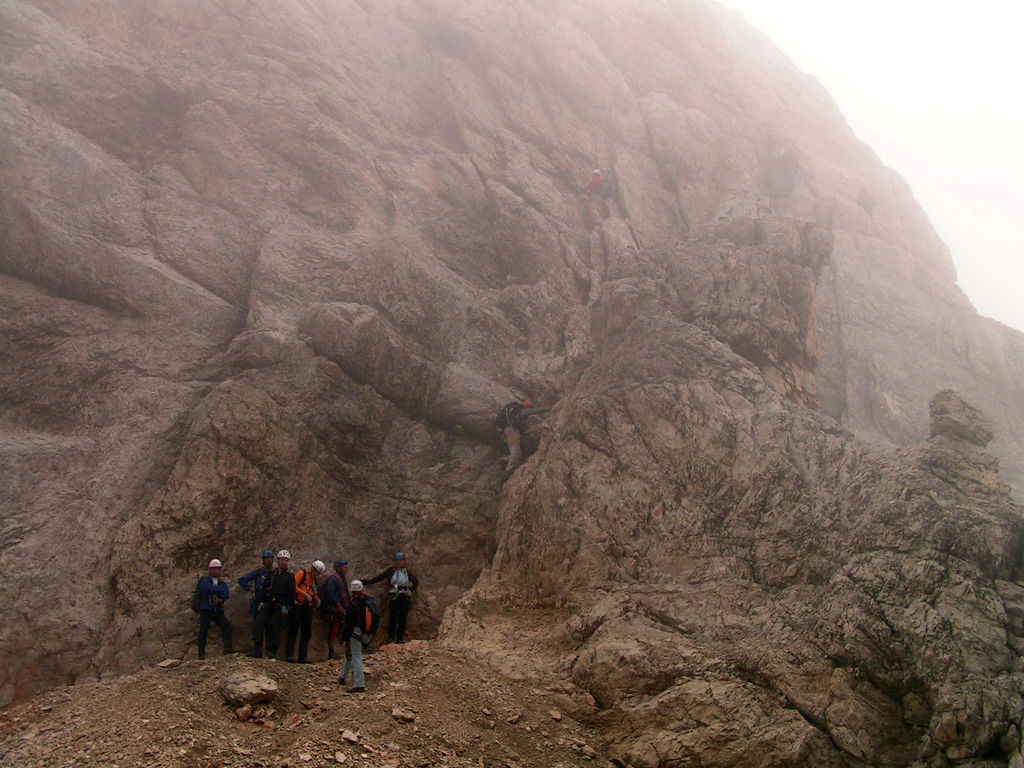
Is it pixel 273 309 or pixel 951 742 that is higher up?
pixel 273 309

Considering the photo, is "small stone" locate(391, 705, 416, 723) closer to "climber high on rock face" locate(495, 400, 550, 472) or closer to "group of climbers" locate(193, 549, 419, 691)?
"group of climbers" locate(193, 549, 419, 691)

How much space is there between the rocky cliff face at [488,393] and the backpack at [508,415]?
0.71 metres

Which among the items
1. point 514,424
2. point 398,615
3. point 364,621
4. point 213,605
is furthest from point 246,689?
point 514,424

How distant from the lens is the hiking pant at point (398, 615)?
15148 millimetres

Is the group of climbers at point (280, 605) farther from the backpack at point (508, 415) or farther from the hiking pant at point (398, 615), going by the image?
the backpack at point (508, 415)

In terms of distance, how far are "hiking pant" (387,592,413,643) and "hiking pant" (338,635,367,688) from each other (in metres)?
2.38

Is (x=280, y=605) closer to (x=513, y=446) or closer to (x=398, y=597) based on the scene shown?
(x=398, y=597)

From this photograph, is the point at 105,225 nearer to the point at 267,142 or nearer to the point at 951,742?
the point at 267,142

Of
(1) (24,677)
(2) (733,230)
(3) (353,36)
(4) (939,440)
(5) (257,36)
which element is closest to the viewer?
(1) (24,677)

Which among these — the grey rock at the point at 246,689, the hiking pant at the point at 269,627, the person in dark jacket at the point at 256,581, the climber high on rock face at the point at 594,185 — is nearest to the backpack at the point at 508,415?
the person in dark jacket at the point at 256,581

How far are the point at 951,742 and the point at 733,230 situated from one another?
59.4ft

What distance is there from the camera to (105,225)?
2077 centimetres

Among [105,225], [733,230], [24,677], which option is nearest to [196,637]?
[24,677]

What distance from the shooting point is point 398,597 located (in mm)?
15289
